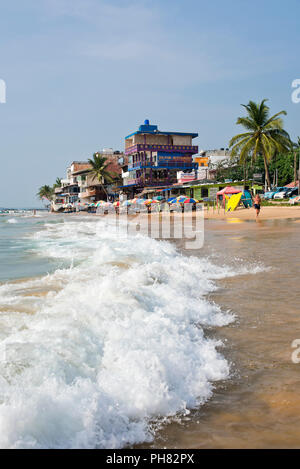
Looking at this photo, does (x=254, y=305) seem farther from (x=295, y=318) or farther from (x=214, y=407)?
(x=214, y=407)

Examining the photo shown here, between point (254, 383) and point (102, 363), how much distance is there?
50.2 inches

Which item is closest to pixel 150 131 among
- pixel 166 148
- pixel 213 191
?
pixel 166 148

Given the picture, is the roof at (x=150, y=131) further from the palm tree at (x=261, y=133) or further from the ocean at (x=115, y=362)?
the ocean at (x=115, y=362)

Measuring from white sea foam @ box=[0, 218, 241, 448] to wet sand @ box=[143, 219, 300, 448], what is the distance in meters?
0.17

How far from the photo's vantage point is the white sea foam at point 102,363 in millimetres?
2416

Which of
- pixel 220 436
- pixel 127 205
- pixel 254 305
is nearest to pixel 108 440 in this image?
pixel 220 436

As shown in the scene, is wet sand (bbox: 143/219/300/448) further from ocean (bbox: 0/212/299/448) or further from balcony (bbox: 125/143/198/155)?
balcony (bbox: 125/143/198/155)

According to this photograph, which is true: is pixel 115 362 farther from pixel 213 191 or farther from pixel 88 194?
pixel 88 194

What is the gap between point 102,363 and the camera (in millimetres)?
3314

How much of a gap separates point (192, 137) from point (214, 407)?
6281 cm

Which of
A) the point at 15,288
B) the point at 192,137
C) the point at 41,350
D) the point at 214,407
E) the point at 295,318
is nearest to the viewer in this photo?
the point at 214,407

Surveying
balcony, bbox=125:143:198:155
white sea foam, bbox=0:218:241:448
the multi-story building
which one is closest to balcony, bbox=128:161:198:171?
the multi-story building

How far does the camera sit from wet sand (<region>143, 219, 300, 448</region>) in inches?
95.6
